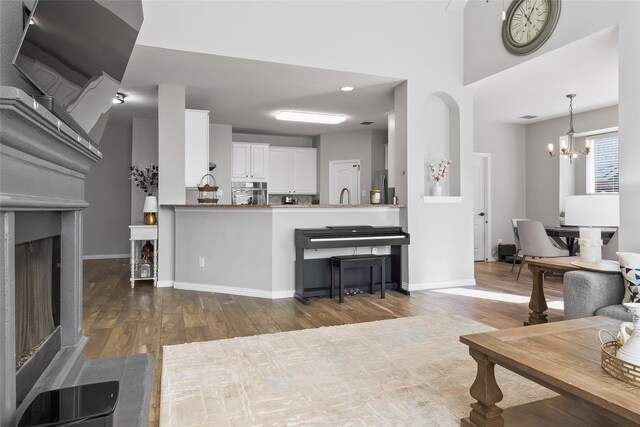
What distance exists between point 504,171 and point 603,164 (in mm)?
1608

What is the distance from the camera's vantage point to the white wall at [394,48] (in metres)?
4.15

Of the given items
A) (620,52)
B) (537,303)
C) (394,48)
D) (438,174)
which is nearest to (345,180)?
(438,174)

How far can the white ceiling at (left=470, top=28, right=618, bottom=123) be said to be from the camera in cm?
408

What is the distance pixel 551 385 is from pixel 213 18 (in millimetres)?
4219

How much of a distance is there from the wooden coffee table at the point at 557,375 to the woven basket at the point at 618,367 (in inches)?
0.8

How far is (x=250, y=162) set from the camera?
812 cm

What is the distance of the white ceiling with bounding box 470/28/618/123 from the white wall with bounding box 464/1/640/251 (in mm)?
107

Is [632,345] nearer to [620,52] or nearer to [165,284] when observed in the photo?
[620,52]

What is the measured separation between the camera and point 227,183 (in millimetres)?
7812

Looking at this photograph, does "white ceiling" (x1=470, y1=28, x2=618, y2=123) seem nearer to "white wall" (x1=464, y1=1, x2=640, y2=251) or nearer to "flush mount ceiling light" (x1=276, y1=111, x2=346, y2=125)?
"white wall" (x1=464, y1=1, x2=640, y2=251)

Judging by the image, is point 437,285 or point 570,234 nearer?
point 437,285

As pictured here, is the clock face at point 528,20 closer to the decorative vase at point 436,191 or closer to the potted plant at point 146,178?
the decorative vase at point 436,191

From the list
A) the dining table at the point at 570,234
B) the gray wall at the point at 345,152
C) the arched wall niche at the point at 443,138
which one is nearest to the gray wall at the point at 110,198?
the gray wall at the point at 345,152

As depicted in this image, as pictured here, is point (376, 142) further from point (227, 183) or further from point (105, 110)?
point (105, 110)
